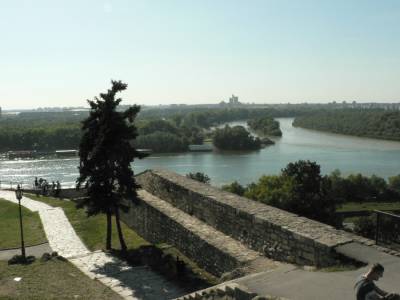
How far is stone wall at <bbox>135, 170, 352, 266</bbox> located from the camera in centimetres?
686

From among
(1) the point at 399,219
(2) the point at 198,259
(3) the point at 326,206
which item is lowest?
(3) the point at 326,206

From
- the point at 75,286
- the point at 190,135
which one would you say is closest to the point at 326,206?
the point at 75,286

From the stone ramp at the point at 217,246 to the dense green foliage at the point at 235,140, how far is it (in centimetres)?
5106

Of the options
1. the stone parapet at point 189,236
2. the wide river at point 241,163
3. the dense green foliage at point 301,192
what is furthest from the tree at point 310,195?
the wide river at point 241,163

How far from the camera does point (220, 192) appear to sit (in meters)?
10.8

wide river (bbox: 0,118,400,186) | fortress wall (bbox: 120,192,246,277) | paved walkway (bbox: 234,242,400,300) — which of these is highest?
paved walkway (bbox: 234,242,400,300)

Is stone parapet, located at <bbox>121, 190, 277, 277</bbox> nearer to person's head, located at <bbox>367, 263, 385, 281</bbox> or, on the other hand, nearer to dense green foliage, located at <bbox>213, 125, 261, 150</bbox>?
person's head, located at <bbox>367, 263, 385, 281</bbox>

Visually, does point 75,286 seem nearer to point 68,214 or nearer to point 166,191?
point 166,191

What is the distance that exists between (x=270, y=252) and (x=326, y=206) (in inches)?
507

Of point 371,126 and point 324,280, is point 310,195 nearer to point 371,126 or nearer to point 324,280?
point 324,280

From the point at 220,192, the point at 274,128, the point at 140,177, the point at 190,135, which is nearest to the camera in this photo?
the point at 220,192

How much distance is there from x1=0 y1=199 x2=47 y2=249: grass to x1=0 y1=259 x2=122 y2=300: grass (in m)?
2.53

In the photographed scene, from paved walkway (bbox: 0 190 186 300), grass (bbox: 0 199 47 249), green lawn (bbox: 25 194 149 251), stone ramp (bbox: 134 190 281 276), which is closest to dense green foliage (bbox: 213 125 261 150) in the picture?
grass (bbox: 0 199 47 249)

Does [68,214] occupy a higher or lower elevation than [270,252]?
lower
